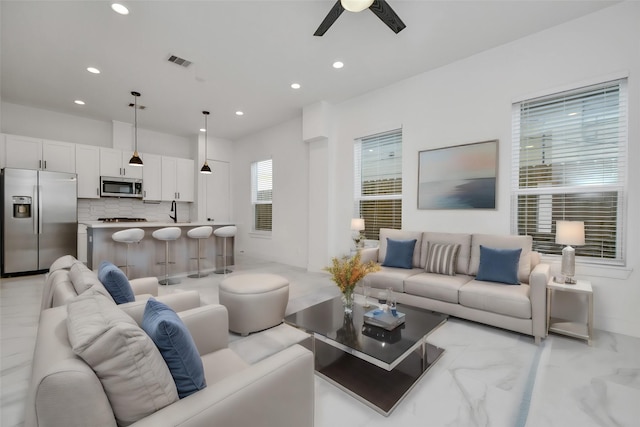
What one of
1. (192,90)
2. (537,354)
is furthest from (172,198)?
(537,354)

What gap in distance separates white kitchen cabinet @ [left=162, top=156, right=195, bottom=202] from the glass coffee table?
230 inches

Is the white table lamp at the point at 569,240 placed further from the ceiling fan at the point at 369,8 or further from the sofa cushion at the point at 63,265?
the sofa cushion at the point at 63,265

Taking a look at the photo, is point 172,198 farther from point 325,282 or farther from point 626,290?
point 626,290

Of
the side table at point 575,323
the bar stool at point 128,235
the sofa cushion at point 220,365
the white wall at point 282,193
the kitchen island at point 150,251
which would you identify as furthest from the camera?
the white wall at point 282,193

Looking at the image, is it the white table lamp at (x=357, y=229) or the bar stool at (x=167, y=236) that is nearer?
the bar stool at (x=167, y=236)

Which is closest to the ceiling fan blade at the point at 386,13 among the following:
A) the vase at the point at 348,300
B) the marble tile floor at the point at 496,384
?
the vase at the point at 348,300

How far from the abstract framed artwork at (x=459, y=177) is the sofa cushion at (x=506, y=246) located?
1.51 feet

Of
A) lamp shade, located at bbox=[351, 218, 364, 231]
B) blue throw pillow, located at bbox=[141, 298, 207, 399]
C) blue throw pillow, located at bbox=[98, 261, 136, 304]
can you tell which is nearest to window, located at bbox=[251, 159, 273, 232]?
lamp shade, located at bbox=[351, 218, 364, 231]

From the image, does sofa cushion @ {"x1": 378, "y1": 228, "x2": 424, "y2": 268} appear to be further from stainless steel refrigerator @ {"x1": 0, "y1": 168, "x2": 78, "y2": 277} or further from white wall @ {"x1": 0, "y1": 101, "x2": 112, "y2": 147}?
white wall @ {"x1": 0, "y1": 101, "x2": 112, "y2": 147}

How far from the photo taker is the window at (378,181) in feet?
15.0

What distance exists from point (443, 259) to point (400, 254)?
0.53 m

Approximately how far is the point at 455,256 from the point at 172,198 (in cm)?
643

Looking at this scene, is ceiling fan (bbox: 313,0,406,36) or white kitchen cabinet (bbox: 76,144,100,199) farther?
white kitchen cabinet (bbox: 76,144,100,199)

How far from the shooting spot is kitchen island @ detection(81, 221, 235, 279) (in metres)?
4.28
